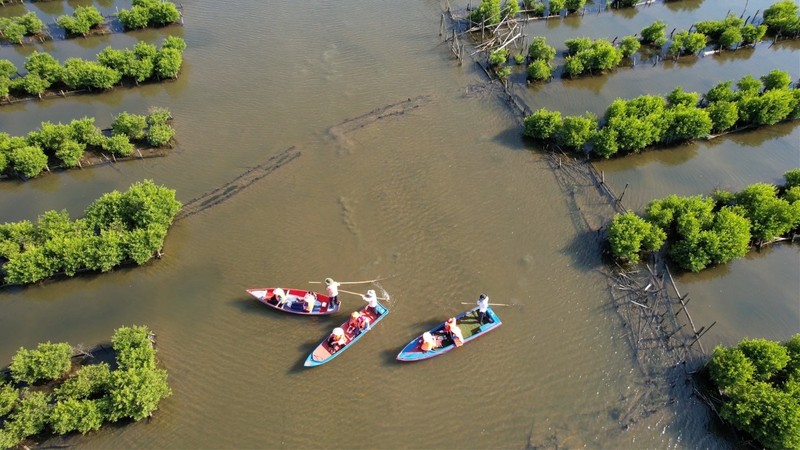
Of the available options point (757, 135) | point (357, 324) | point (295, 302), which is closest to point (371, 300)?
point (357, 324)

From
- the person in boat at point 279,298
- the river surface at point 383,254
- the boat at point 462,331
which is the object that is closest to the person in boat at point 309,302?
the river surface at point 383,254

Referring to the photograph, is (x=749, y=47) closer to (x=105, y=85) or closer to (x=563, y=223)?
(x=563, y=223)

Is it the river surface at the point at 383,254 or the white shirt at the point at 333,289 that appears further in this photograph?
the white shirt at the point at 333,289

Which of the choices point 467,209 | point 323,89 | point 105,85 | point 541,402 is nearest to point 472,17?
point 323,89

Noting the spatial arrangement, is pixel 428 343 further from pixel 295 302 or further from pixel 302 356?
pixel 295 302

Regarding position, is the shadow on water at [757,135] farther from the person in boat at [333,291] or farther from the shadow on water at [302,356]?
the shadow on water at [302,356]

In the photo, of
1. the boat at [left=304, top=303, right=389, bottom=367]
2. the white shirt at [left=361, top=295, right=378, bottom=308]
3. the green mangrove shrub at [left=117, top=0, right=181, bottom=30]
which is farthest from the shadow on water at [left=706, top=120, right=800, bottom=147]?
the green mangrove shrub at [left=117, top=0, right=181, bottom=30]
